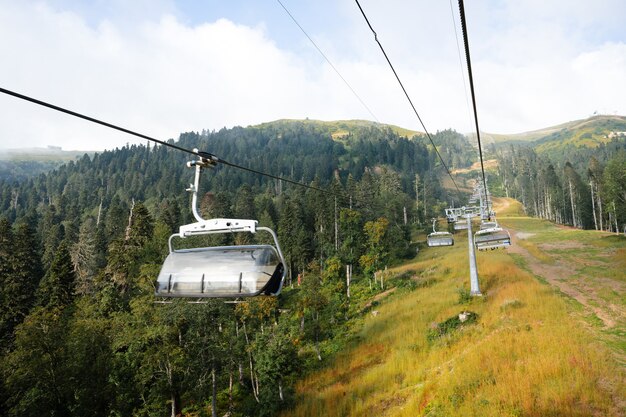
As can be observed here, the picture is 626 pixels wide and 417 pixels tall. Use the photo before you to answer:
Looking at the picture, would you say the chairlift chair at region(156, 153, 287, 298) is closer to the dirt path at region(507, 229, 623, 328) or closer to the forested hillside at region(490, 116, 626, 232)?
the dirt path at region(507, 229, 623, 328)

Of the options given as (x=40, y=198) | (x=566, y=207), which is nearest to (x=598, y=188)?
(x=566, y=207)

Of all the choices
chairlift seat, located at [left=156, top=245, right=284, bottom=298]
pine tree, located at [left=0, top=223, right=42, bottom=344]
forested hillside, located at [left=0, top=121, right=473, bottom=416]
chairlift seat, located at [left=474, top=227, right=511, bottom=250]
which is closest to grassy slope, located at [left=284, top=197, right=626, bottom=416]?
chairlift seat, located at [left=474, top=227, right=511, bottom=250]

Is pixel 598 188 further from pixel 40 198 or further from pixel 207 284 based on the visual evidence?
pixel 40 198

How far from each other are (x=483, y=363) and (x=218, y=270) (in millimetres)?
14337

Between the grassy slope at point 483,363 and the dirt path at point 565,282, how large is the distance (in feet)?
3.39

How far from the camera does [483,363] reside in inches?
624

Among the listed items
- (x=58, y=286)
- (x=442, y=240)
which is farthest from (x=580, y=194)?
(x=58, y=286)

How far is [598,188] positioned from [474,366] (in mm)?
85122

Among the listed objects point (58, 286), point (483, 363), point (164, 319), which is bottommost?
point (164, 319)

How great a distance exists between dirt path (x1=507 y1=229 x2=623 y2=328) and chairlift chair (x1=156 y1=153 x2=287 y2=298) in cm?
2135

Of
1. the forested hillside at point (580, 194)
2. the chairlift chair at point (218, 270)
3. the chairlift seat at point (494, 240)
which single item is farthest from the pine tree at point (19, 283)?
the forested hillside at point (580, 194)

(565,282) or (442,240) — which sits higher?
(442,240)

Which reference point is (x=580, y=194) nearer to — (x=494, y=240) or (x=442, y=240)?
(x=442, y=240)

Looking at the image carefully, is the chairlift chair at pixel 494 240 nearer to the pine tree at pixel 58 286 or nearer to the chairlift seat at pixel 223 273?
the chairlift seat at pixel 223 273
